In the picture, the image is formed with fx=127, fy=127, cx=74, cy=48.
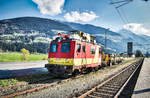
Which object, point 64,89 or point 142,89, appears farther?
point 64,89

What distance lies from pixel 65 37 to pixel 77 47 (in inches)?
58.5

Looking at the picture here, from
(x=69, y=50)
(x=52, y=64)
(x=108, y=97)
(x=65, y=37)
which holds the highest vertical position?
(x=65, y=37)

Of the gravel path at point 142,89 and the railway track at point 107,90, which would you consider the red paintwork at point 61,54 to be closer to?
the railway track at point 107,90

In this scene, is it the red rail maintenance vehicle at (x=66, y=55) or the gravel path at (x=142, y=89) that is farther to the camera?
the red rail maintenance vehicle at (x=66, y=55)

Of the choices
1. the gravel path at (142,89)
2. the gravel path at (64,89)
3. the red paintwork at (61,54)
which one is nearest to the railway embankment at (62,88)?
the gravel path at (64,89)

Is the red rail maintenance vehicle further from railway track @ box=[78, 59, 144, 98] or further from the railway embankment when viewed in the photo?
railway track @ box=[78, 59, 144, 98]

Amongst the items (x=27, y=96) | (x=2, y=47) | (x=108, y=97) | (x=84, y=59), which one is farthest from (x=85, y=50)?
(x=2, y=47)

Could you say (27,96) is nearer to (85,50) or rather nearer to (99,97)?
(99,97)

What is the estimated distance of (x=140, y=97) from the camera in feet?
19.9

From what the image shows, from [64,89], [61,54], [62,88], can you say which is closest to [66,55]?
[61,54]

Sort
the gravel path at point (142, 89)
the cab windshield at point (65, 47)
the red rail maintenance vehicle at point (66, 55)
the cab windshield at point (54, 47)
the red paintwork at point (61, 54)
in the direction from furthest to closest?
the cab windshield at point (54, 47) < the cab windshield at point (65, 47) < the red paintwork at point (61, 54) < the red rail maintenance vehicle at point (66, 55) < the gravel path at point (142, 89)

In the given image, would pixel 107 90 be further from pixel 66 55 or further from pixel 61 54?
pixel 61 54

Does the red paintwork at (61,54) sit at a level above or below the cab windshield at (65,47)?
below

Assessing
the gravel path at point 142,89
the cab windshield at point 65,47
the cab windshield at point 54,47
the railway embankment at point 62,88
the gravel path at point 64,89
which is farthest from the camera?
the cab windshield at point 54,47
